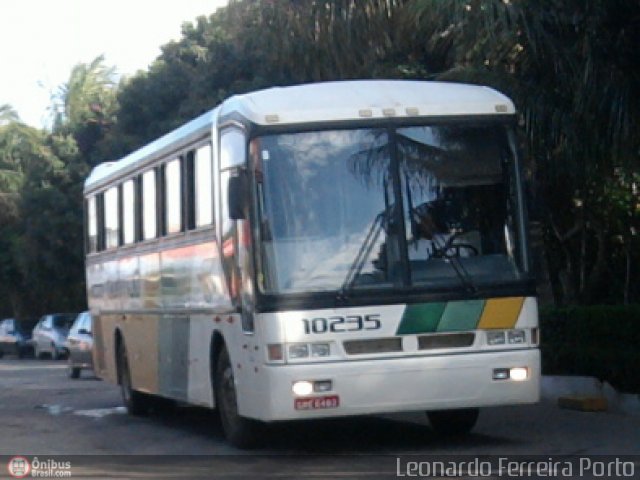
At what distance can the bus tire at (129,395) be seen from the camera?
1838cm

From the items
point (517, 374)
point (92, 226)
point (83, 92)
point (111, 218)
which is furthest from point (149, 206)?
point (83, 92)

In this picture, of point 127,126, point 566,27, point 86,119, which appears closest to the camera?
point 566,27

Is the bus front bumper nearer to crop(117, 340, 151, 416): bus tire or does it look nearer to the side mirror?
the side mirror

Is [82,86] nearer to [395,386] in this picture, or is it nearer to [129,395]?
[129,395]

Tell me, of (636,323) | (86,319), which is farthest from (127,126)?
(636,323)

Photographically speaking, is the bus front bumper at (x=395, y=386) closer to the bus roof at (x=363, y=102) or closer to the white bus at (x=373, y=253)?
the white bus at (x=373, y=253)

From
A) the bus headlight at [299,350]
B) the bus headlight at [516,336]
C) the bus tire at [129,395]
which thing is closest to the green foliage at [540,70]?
the bus headlight at [516,336]

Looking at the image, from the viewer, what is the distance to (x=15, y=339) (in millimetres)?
47500

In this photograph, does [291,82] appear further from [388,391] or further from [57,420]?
[388,391]

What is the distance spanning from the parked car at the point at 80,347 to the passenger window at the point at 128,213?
10.8m

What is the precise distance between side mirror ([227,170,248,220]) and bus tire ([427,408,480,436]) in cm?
317

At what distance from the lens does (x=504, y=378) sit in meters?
12.1

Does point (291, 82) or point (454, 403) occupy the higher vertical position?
point (291, 82)

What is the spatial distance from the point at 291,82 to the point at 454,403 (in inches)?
Result: 608
